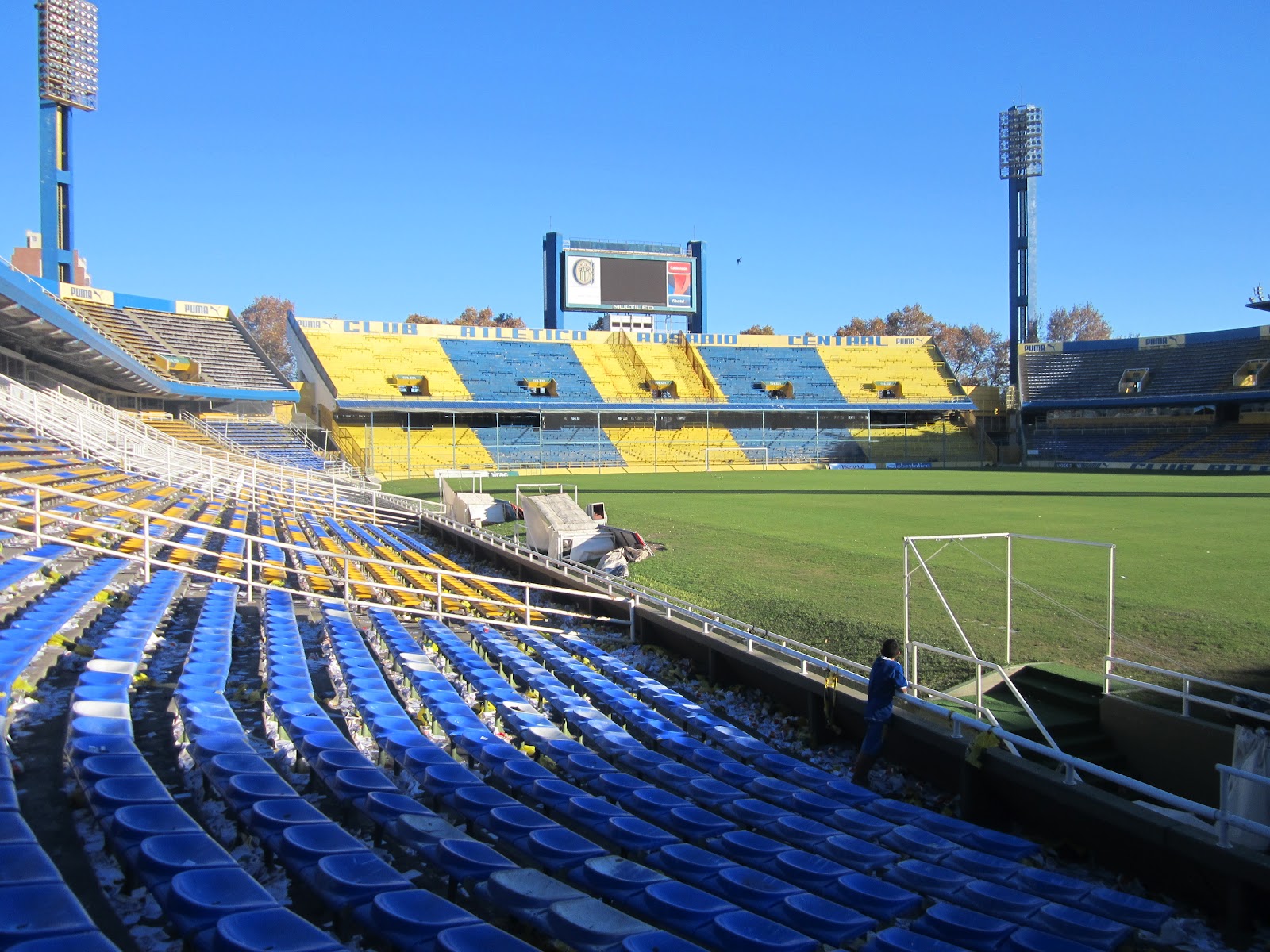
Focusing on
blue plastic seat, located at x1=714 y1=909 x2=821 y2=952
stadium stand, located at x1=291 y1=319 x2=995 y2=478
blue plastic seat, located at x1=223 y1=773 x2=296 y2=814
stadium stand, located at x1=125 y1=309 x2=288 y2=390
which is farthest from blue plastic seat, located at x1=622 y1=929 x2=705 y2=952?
stadium stand, located at x1=291 y1=319 x2=995 y2=478

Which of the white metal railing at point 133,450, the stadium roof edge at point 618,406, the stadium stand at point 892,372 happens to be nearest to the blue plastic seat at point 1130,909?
the white metal railing at point 133,450

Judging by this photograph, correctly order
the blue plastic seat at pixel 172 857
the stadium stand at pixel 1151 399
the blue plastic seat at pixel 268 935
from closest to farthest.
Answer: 1. the blue plastic seat at pixel 268 935
2. the blue plastic seat at pixel 172 857
3. the stadium stand at pixel 1151 399

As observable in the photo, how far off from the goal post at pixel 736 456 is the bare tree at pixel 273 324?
1812 inches

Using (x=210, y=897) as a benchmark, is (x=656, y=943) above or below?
below

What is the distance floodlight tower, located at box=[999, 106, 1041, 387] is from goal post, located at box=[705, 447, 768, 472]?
20.8 meters

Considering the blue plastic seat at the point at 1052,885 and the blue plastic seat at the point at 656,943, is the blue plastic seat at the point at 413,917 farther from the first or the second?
the blue plastic seat at the point at 1052,885

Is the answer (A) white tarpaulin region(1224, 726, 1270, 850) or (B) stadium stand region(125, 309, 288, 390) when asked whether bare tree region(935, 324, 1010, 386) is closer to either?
(B) stadium stand region(125, 309, 288, 390)

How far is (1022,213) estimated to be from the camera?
2494 inches

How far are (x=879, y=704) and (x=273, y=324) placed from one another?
85570 mm

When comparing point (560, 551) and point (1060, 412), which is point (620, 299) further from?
point (560, 551)

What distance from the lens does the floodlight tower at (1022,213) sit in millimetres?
62531

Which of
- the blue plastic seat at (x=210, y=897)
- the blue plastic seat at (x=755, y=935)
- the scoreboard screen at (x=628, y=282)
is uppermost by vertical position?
the scoreboard screen at (x=628, y=282)

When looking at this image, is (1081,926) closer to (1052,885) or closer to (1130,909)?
(1130,909)

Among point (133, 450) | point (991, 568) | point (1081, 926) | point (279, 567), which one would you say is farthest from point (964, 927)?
point (133, 450)
